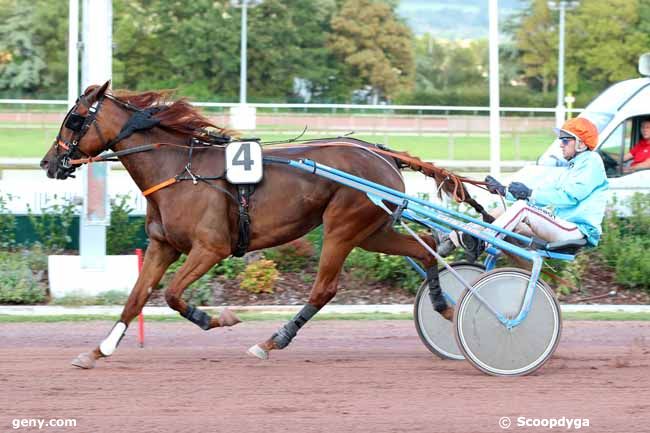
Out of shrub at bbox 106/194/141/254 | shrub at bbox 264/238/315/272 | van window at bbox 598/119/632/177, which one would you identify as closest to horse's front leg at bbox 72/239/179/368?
shrub at bbox 264/238/315/272

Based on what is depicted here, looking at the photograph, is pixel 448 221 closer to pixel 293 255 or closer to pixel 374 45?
pixel 293 255

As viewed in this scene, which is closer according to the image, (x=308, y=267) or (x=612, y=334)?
(x=612, y=334)

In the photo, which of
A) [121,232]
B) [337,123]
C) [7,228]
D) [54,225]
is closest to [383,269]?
[121,232]

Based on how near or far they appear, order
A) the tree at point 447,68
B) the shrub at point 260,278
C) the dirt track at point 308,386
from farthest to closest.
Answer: the tree at point 447,68
the shrub at point 260,278
the dirt track at point 308,386

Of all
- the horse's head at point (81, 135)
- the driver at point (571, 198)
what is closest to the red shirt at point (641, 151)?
the driver at point (571, 198)

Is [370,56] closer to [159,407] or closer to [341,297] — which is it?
[341,297]

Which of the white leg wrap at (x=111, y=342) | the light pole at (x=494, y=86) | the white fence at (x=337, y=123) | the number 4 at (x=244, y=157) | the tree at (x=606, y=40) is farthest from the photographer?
the tree at (x=606, y=40)

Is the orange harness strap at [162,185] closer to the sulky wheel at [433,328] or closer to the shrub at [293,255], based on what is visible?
the sulky wheel at [433,328]

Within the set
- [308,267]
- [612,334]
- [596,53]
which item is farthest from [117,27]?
[612,334]

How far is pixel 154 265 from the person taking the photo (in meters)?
6.80

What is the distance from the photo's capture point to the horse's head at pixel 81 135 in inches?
267

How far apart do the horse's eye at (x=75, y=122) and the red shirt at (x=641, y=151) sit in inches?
323

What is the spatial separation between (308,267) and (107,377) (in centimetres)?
417

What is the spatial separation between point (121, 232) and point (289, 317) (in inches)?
103
